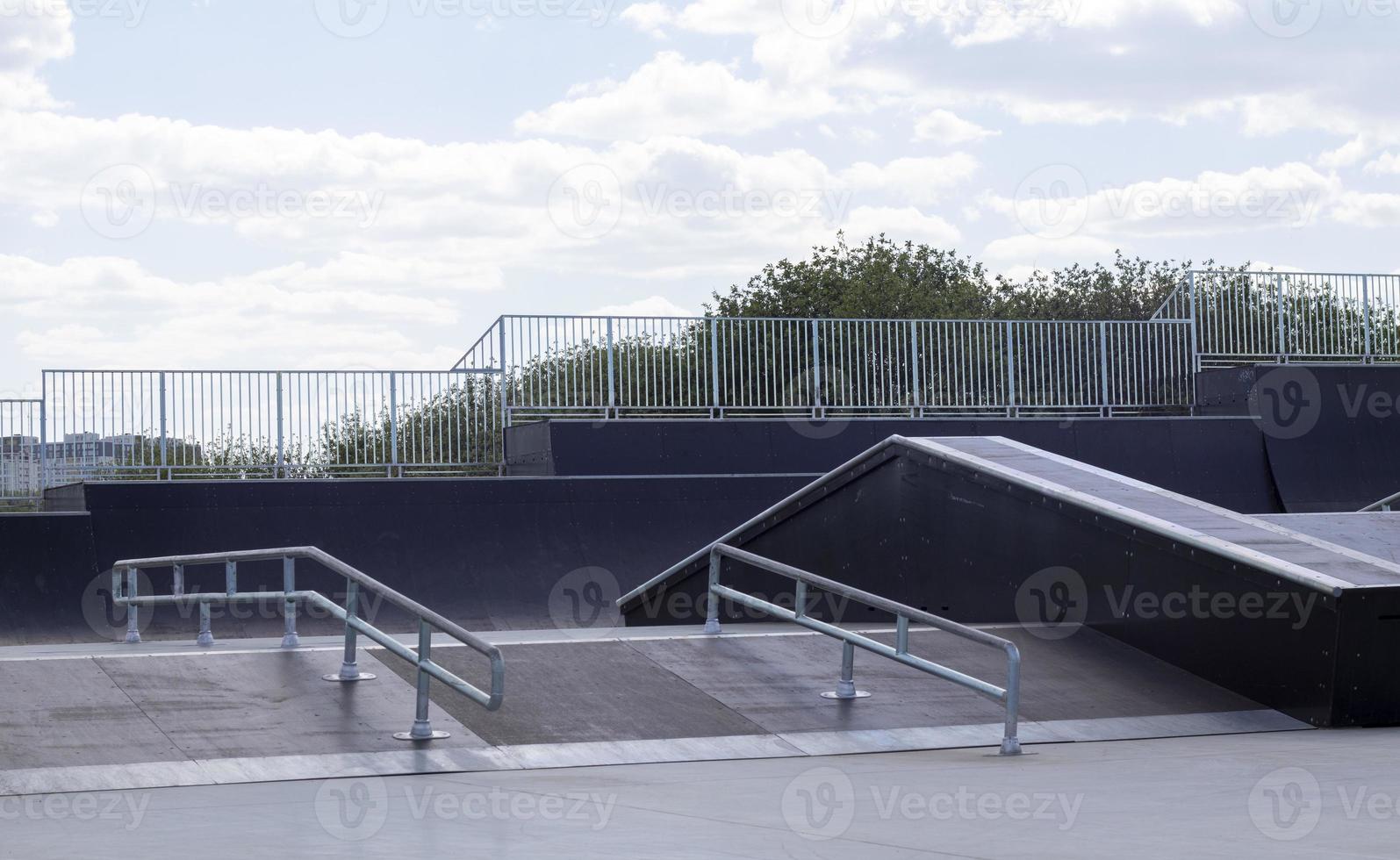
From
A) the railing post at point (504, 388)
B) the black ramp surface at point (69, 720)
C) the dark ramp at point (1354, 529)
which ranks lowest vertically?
the black ramp surface at point (69, 720)

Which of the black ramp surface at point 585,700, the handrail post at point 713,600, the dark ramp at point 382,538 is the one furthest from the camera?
the dark ramp at point 382,538

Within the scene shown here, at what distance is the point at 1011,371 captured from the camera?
2386 centimetres

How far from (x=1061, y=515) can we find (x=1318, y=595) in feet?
7.22

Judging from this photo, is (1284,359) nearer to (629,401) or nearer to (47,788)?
(629,401)

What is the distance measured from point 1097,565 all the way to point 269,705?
5.60 meters

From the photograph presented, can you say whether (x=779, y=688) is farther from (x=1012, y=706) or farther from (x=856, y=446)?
(x=856, y=446)

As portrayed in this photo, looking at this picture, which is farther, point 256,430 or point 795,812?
point 256,430

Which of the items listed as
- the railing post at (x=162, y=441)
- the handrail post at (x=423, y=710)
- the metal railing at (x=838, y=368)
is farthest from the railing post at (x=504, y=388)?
the handrail post at (x=423, y=710)

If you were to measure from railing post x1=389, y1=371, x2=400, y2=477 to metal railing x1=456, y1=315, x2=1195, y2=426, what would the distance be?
3.85ft

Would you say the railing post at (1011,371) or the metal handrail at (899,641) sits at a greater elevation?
the railing post at (1011,371)

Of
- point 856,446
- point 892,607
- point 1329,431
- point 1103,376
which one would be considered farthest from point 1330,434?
point 892,607

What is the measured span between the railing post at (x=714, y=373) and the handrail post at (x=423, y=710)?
572 inches

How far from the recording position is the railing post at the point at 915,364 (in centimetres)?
2338

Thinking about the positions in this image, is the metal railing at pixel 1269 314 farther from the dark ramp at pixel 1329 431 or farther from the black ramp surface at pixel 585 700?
the black ramp surface at pixel 585 700
